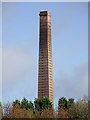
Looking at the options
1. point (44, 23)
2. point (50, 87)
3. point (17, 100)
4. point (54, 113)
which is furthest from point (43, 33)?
point (54, 113)

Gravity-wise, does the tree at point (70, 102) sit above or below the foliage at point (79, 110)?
above

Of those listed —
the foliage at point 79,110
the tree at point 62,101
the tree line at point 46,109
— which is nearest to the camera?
the tree line at point 46,109

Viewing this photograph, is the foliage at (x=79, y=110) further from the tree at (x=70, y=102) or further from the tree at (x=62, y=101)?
the tree at (x=62, y=101)

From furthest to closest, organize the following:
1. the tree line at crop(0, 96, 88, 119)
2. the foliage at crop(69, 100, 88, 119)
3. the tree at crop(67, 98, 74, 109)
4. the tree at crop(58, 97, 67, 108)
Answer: the tree at crop(58, 97, 67, 108) < the tree at crop(67, 98, 74, 109) < the foliage at crop(69, 100, 88, 119) < the tree line at crop(0, 96, 88, 119)

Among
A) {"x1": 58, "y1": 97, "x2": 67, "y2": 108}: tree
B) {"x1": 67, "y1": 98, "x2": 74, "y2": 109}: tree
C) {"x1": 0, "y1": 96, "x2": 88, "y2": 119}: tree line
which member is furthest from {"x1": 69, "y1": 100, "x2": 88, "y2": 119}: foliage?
{"x1": 58, "y1": 97, "x2": 67, "y2": 108}: tree

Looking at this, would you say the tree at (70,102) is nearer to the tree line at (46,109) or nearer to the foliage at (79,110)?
the tree line at (46,109)

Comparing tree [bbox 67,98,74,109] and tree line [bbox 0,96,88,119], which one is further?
tree [bbox 67,98,74,109]

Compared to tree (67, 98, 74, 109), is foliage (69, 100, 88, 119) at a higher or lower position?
lower

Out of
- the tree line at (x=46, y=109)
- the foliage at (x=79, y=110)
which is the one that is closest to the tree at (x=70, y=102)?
the tree line at (x=46, y=109)

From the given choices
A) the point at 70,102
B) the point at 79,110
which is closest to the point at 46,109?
the point at 79,110

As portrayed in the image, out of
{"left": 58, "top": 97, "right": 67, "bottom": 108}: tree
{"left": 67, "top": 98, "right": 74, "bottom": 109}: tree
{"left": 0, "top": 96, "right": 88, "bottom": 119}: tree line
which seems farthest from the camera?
{"left": 58, "top": 97, "right": 67, "bottom": 108}: tree

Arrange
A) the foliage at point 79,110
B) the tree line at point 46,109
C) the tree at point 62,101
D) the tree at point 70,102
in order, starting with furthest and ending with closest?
the tree at point 62,101 → the tree at point 70,102 → the foliage at point 79,110 → the tree line at point 46,109

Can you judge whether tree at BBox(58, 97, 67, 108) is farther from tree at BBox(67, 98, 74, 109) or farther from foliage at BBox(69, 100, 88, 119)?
foliage at BBox(69, 100, 88, 119)

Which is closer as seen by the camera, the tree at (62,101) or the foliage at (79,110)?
the foliage at (79,110)
